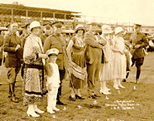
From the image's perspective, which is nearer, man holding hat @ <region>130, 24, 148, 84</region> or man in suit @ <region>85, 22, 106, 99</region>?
man in suit @ <region>85, 22, 106, 99</region>

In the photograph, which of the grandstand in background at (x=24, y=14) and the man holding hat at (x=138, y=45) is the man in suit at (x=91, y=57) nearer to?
the man holding hat at (x=138, y=45)

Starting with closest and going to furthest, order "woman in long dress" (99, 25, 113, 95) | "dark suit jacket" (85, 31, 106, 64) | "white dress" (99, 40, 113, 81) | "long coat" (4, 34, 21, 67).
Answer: "long coat" (4, 34, 21, 67), "dark suit jacket" (85, 31, 106, 64), "woman in long dress" (99, 25, 113, 95), "white dress" (99, 40, 113, 81)

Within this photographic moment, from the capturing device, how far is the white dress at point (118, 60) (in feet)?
26.4

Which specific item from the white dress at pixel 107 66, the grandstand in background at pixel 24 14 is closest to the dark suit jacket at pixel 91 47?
the white dress at pixel 107 66

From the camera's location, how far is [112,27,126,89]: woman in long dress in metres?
8.05

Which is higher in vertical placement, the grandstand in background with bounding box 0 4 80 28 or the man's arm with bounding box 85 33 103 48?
the grandstand in background with bounding box 0 4 80 28

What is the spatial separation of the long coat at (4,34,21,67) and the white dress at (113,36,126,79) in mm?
3493

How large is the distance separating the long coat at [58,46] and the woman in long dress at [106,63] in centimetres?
178

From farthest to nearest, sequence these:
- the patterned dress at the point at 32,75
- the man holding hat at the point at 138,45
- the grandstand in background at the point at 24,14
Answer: the grandstand in background at the point at 24,14
the man holding hat at the point at 138,45
the patterned dress at the point at 32,75

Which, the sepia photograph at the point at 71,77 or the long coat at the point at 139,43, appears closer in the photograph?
the sepia photograph at the point at 71,77

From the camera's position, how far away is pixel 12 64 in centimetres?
608

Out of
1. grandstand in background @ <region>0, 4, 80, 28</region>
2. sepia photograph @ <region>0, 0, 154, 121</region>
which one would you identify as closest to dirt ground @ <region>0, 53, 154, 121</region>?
sepia photograph @ <region>0, 0, 154, 121</region>

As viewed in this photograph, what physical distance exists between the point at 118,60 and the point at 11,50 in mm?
3850

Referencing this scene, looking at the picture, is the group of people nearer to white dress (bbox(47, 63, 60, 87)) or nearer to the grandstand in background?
white dress (bbox(47, 63, 60, 87))
